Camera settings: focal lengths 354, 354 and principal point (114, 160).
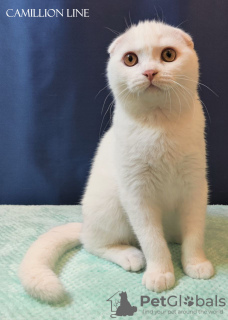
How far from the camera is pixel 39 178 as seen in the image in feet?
5.93

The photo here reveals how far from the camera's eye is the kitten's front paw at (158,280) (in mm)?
1052

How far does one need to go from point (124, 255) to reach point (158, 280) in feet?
0.62

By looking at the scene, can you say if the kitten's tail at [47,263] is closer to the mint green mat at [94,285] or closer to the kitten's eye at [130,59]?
the mint green mat at [94,285]

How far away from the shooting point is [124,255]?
3.99 feet

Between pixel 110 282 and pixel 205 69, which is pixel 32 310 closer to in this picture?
pixel 110 282

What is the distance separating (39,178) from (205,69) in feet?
3.19

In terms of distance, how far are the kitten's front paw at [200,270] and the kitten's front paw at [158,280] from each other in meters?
0.07

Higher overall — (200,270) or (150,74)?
(150,74)

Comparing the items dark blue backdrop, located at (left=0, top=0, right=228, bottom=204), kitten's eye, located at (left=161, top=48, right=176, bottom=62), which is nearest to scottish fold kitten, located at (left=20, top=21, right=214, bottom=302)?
kitten's eye, located at (left=161, top=48, right=176, bottom=62)

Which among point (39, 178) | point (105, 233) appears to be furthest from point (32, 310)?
point (39, 178)

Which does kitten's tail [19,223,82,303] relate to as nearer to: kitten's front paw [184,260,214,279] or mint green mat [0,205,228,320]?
mint green mat [0,205,228,320]

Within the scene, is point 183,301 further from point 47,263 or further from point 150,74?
point 150,74

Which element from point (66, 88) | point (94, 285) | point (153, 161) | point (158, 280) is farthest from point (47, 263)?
point (66, 88)

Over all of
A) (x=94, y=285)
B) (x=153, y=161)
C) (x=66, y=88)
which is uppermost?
(x=66, y=88)
